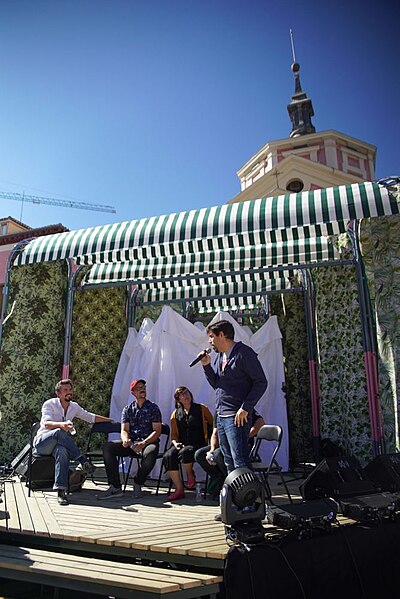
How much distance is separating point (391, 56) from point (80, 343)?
910 cm

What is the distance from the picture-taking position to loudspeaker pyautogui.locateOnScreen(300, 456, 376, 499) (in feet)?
11.6

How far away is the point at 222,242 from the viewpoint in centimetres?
578

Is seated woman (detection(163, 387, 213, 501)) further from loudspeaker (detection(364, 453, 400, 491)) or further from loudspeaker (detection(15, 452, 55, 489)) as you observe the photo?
loudspeaker (detection(364, 453, 400, 491))

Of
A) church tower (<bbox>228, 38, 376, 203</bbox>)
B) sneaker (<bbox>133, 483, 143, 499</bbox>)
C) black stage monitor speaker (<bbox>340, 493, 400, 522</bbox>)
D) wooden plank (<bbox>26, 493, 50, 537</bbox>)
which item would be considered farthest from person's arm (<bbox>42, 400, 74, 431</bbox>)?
church tower (<bbox>228, 38, 376, 203</bbox>)

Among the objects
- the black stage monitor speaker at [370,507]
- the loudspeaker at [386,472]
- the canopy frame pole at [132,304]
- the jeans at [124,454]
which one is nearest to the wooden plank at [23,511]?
the jeans at [124,454]

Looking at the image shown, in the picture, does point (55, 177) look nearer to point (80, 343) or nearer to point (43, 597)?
point (80, 343)

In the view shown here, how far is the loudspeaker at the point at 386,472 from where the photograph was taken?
3.69m

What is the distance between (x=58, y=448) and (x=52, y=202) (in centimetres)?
6601

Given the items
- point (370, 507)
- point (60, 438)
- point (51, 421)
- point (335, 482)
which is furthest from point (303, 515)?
point (51, 421)

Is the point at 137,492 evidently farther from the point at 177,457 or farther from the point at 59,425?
the point at 59,425

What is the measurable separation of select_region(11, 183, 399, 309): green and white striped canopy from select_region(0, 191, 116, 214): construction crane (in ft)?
196

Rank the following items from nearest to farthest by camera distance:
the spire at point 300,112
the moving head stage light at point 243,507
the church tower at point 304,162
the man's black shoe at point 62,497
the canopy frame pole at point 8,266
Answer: the moving head stage light at point 243,507 < the man's black shoe at point 62,497 < the canopy frame pole at point 8,266 < the church tower at point 304,162 < the spire at point 300,112

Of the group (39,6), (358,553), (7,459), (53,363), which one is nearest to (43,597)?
(358,553)

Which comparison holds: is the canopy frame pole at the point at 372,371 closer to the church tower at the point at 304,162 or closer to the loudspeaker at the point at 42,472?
the loudspeaker at the point at 42,472
